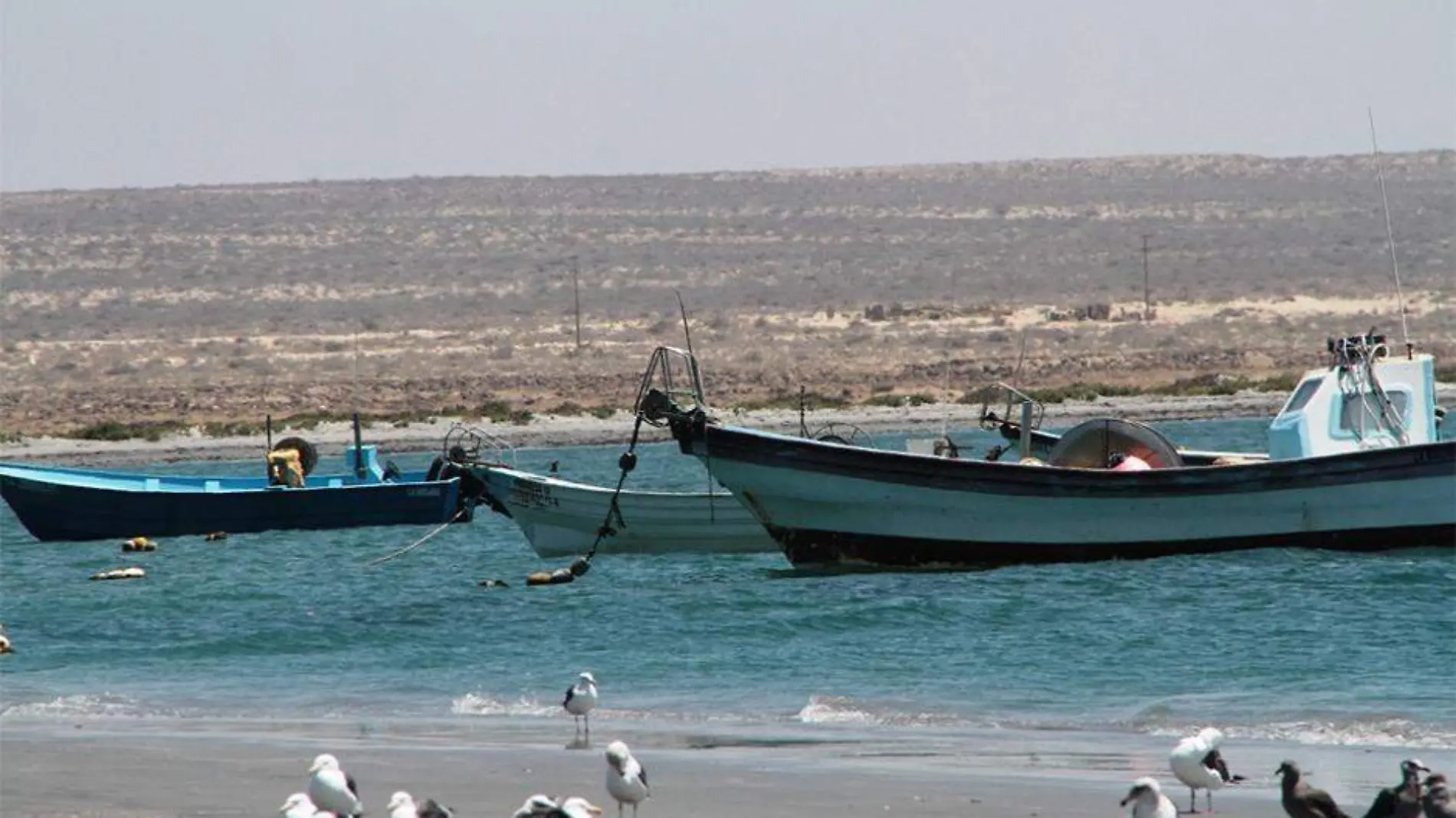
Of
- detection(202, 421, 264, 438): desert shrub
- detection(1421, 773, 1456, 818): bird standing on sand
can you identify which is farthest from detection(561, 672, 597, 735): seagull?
detection(202, 421, 264, 438): desert shrub

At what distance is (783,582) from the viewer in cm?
2642

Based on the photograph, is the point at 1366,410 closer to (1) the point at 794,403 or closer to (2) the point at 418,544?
(2) the point at 418,544

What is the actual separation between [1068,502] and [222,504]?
15.7 m

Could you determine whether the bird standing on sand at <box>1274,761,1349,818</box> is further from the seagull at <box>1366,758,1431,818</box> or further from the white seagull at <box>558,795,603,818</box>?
the white seagull at <box>558,795,603,818</box>

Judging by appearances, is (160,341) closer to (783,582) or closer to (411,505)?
(411,505)

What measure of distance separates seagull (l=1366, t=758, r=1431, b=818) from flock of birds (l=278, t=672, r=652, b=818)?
3.53 meters

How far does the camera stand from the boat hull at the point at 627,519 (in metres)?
29.6

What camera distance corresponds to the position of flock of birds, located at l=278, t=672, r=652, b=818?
1091 centimetres

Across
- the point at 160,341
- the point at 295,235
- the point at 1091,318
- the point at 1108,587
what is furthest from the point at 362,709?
the point at 295,235

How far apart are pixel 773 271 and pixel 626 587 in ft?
311

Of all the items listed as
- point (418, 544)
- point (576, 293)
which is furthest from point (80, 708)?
point (576, 293)

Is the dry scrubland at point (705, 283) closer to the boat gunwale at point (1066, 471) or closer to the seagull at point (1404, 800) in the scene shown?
the boat gunwale at point (1066, 471)

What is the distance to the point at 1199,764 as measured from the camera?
12422 millimetres

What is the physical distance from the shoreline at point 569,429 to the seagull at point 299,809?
1815 inches
